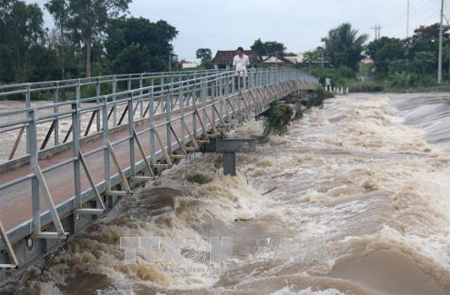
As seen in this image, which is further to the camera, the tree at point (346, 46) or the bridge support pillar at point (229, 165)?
the tree at point (346, 46)

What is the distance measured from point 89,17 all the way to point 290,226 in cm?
4058

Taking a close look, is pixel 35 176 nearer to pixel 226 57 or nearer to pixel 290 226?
pixel 290 226

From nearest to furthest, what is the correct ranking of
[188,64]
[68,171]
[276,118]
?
[68,171]
[276,118]
[188,64]

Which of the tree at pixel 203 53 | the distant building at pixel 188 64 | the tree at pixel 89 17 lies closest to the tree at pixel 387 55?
the distant building at pixel 188 64

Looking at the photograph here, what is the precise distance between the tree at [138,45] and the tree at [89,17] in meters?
0.76

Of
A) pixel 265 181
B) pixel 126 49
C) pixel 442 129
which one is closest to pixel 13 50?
pixel 126 49

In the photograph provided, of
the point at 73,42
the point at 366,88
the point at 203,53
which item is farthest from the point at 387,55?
the point at 73,42

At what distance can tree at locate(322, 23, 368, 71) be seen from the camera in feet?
233

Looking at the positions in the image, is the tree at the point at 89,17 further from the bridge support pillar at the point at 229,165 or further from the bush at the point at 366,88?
the bridge support pillar at the point at 229,165

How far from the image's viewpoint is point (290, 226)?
431 inches

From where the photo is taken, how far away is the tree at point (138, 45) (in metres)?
46.7

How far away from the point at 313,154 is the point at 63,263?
12.3 m

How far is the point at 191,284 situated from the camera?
7996 millimetres

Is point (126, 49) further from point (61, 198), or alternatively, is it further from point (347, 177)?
point (61, 198)
